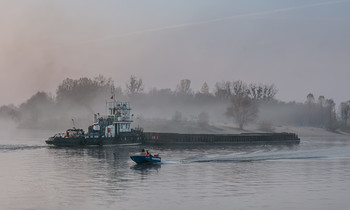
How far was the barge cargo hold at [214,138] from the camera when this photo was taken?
144m

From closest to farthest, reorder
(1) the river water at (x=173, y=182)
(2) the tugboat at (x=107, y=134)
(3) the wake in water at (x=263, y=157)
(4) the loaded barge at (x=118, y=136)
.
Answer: (1) the river water at (x=173, y=182) → (3) the wake in water at (x=263, y=157) → (2) the tugboat at (x=107, y=134) → (4) the loaded barge at (x=118, y=136)

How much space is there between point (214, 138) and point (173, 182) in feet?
274

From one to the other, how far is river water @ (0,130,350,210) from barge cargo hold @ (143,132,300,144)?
127 ft

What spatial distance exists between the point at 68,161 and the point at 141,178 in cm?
2293

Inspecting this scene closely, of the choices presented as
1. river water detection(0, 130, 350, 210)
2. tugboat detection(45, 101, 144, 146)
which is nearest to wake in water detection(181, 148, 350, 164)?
river water detection(0, 130, 350, 210)

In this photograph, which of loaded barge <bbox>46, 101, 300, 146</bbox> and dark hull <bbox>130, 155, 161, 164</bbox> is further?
loaded barge <bbox>46, 101, 300, 146</bbox>

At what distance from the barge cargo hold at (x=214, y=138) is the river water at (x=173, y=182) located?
127 ft

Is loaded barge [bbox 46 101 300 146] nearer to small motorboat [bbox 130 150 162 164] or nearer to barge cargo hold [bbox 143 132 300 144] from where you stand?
barge cargo hold [bbox 143 132 300 144]

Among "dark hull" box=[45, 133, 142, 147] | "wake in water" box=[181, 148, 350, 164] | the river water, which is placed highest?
"dark hull" box=[45, 133, 142, 147]

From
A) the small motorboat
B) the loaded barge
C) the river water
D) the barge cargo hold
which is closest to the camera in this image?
the river water

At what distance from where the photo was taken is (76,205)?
53.0 meters

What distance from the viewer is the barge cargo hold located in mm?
143625

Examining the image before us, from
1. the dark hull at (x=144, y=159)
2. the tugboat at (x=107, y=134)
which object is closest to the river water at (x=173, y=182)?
the dark hull at (x=144, y=159)

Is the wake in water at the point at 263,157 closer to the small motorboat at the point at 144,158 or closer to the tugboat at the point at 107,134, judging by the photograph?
the small motorboat at the point at 144,158
